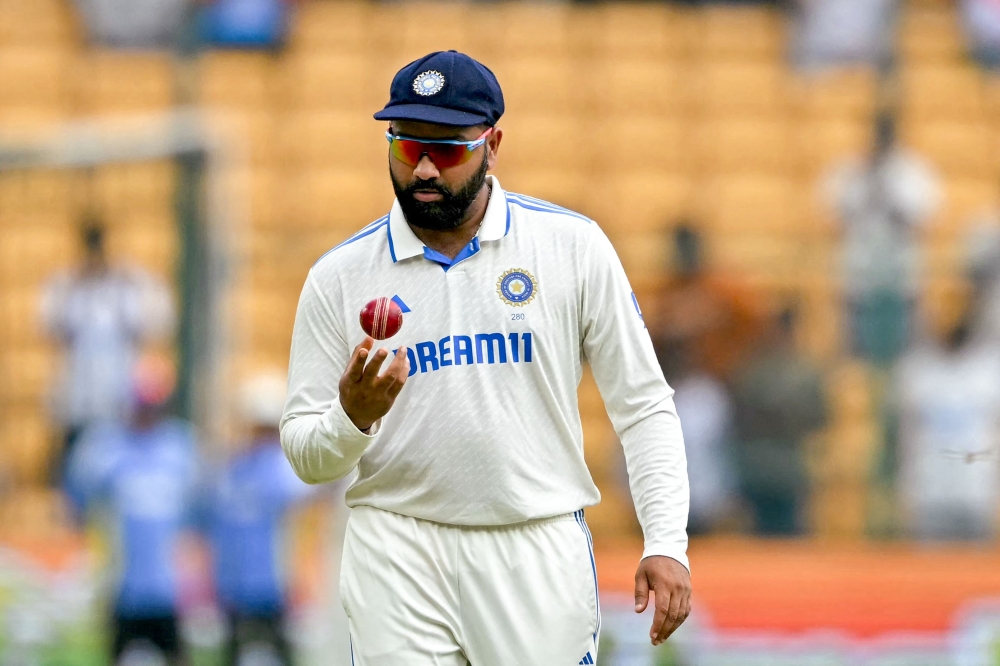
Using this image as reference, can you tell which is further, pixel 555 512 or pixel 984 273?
pixel 984 273

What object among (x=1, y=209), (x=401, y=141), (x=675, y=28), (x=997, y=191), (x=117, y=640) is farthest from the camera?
(x=675, y=28)

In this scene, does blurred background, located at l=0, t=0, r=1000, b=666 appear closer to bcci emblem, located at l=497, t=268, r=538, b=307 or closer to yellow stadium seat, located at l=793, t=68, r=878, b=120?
yellow stadium seat, located at l=793, t=68, r=878, b=120

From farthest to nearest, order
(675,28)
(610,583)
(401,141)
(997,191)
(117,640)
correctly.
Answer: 1. (675,28)
2. (997,191)
3. (117,640)
4. (610,583)
5. (401,141)

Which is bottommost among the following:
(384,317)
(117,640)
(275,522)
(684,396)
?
(117,640)

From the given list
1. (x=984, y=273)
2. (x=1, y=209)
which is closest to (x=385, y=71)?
(x=1, y=209)

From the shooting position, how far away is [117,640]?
9367 millimetres

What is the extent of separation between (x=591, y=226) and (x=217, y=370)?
6170 millimetres

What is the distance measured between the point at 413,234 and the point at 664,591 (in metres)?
1.06

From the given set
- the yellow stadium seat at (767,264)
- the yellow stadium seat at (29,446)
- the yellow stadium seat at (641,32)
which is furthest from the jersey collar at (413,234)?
the yellow stadium seat at (641,32)

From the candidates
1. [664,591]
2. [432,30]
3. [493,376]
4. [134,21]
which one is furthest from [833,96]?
[664,591]

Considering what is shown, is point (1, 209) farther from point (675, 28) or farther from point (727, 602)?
point (675, 28)

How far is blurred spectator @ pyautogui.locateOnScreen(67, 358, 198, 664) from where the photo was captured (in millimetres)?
9367

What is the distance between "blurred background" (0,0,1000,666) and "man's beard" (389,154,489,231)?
373cm

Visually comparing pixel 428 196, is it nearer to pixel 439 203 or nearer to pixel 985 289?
pixel 439 203
